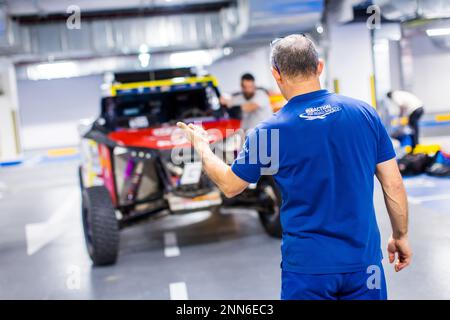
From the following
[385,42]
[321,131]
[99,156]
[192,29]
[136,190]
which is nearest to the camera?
[321,131]

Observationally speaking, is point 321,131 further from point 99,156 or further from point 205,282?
point 99,156

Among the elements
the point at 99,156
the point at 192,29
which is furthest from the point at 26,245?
the point at 192,29

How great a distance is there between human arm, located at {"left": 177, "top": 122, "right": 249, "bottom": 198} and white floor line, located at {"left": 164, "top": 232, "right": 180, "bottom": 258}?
156 inches

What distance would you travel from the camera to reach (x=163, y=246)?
6742 mm

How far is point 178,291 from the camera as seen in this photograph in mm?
5047

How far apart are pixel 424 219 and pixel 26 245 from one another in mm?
4846

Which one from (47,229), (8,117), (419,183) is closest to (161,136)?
(47,229)

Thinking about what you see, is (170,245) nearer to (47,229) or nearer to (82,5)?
(47,229)

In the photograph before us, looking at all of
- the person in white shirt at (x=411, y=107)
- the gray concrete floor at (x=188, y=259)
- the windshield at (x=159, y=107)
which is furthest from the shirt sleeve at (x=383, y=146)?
the person in white shirt at (x=411, y=107)

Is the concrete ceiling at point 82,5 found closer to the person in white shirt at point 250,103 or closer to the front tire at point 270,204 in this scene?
the person in white shirt at point 250,103

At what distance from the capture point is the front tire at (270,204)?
20.7 feet

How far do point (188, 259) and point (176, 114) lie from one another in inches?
83.3

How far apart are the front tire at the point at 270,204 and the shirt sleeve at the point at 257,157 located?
4.01 meters

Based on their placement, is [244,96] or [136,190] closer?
[136,190]
